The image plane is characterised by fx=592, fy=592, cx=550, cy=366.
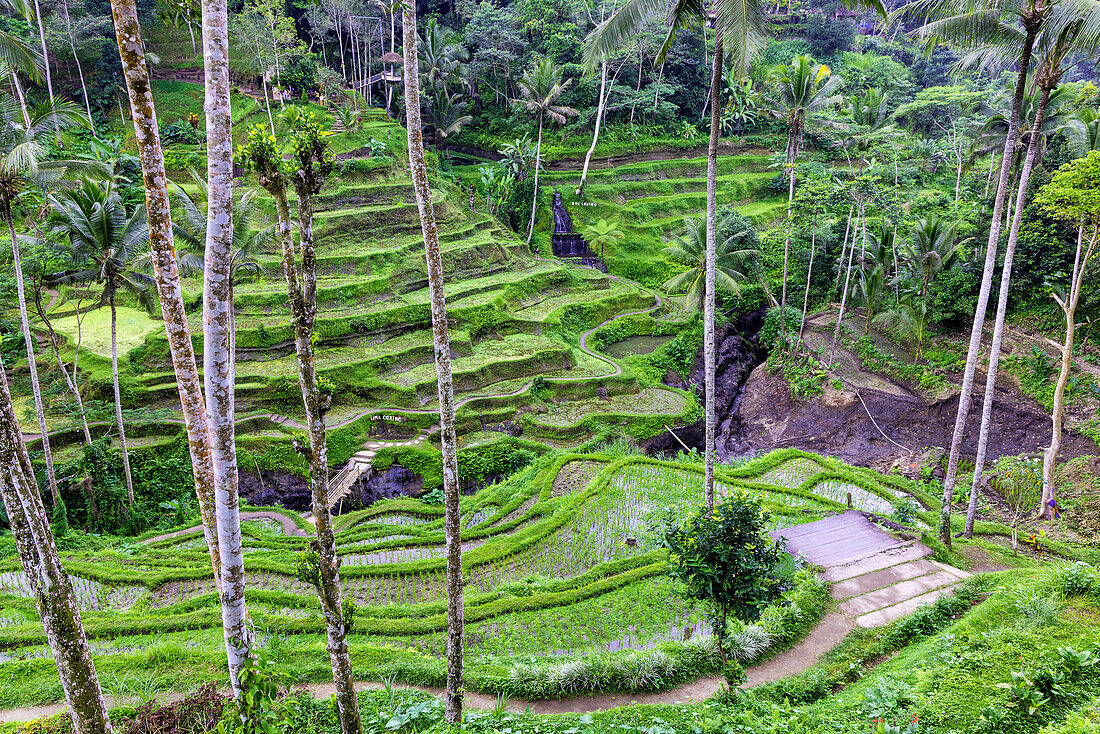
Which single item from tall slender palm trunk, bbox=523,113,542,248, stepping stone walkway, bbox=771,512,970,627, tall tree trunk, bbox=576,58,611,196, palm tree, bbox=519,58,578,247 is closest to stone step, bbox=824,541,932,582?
stepping stone walkway, bbox=771,512,970,627

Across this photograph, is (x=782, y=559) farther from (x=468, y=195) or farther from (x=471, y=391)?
(x=468, y=195)

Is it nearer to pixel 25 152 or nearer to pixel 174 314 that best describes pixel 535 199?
pixel 25 152

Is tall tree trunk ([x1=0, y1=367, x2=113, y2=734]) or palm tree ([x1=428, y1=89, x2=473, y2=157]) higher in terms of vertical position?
palm tree ([x1=428, y1=89, x2=473, y2=157])

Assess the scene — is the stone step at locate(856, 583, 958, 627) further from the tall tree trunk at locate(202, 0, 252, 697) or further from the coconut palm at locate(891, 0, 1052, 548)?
the tall tree trunk at locate(202, 0, 252, 697)

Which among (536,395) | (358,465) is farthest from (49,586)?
(536,395)

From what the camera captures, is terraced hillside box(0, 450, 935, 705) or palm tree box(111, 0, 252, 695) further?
terraced hillside box(0, 450, 935, 705)
